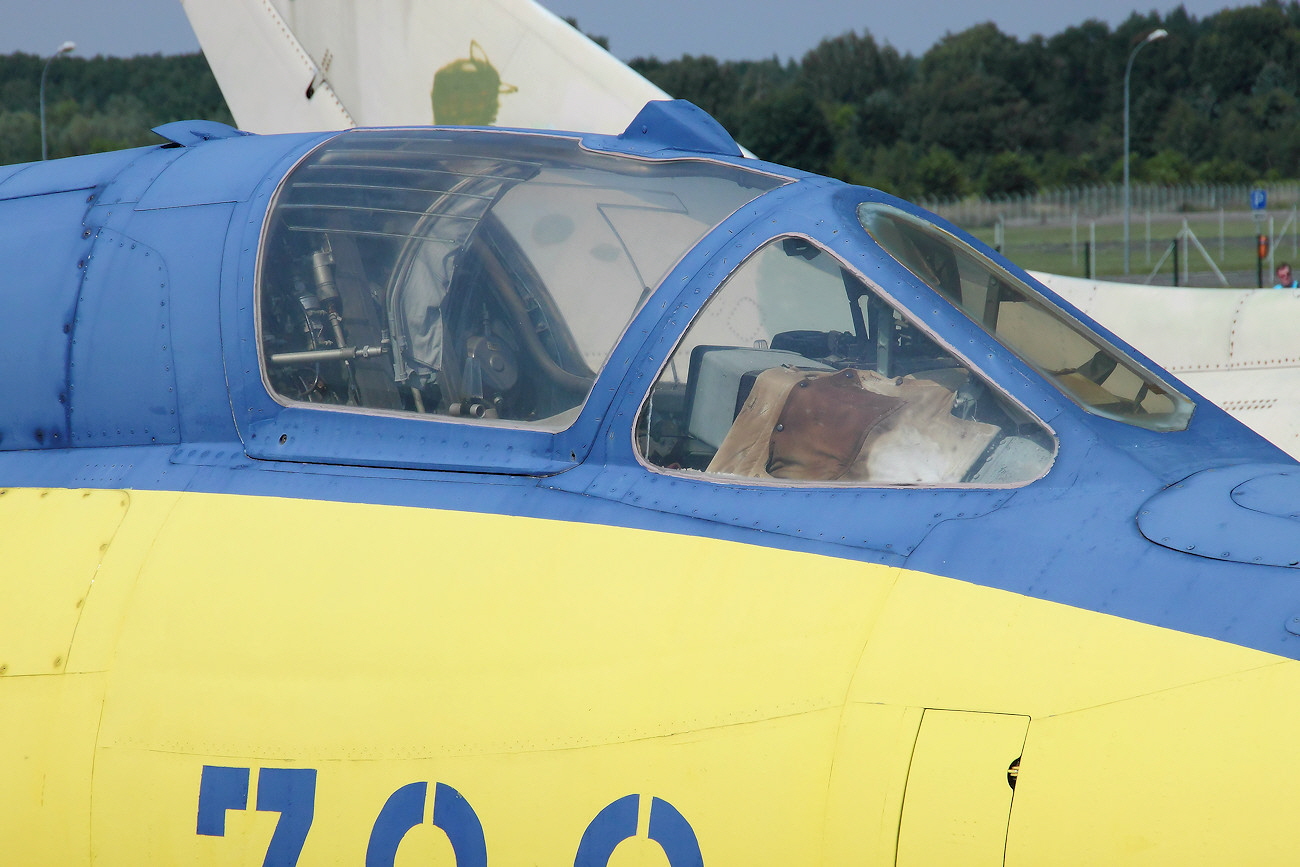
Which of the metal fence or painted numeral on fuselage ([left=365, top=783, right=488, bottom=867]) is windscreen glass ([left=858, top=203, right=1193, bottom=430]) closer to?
painted numeral on fuselage ([left=365, top=783, right=488, bottom=867])

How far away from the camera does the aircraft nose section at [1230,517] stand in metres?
2.26

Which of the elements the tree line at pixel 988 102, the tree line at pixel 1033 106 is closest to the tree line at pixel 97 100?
the tree line at pixel 988 102

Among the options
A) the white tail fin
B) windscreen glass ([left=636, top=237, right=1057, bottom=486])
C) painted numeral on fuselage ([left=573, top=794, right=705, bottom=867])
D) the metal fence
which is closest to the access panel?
painted numeral on fuselage ([left=573, top=794, right=705, bottom=867])

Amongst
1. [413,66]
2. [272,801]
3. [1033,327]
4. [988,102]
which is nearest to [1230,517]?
[1033,327]

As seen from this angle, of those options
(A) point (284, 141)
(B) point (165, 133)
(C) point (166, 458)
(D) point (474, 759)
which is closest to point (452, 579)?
(D) point (474, 759)

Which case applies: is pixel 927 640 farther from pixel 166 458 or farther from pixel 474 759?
pixel 166 458

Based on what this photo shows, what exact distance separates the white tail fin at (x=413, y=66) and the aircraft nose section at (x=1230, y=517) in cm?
818

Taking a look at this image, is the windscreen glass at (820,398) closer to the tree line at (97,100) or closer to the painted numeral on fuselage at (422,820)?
the painted numeral on fuselage at (422,820)

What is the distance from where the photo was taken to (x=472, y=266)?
3.32m

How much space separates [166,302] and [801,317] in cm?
185

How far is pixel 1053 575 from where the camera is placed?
2.33m

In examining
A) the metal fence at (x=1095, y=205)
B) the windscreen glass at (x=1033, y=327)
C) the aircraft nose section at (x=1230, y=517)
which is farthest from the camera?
the metal fence at (x=1095, y=205)

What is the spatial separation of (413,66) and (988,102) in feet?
272

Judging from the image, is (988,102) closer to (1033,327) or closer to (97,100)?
(97,100)
